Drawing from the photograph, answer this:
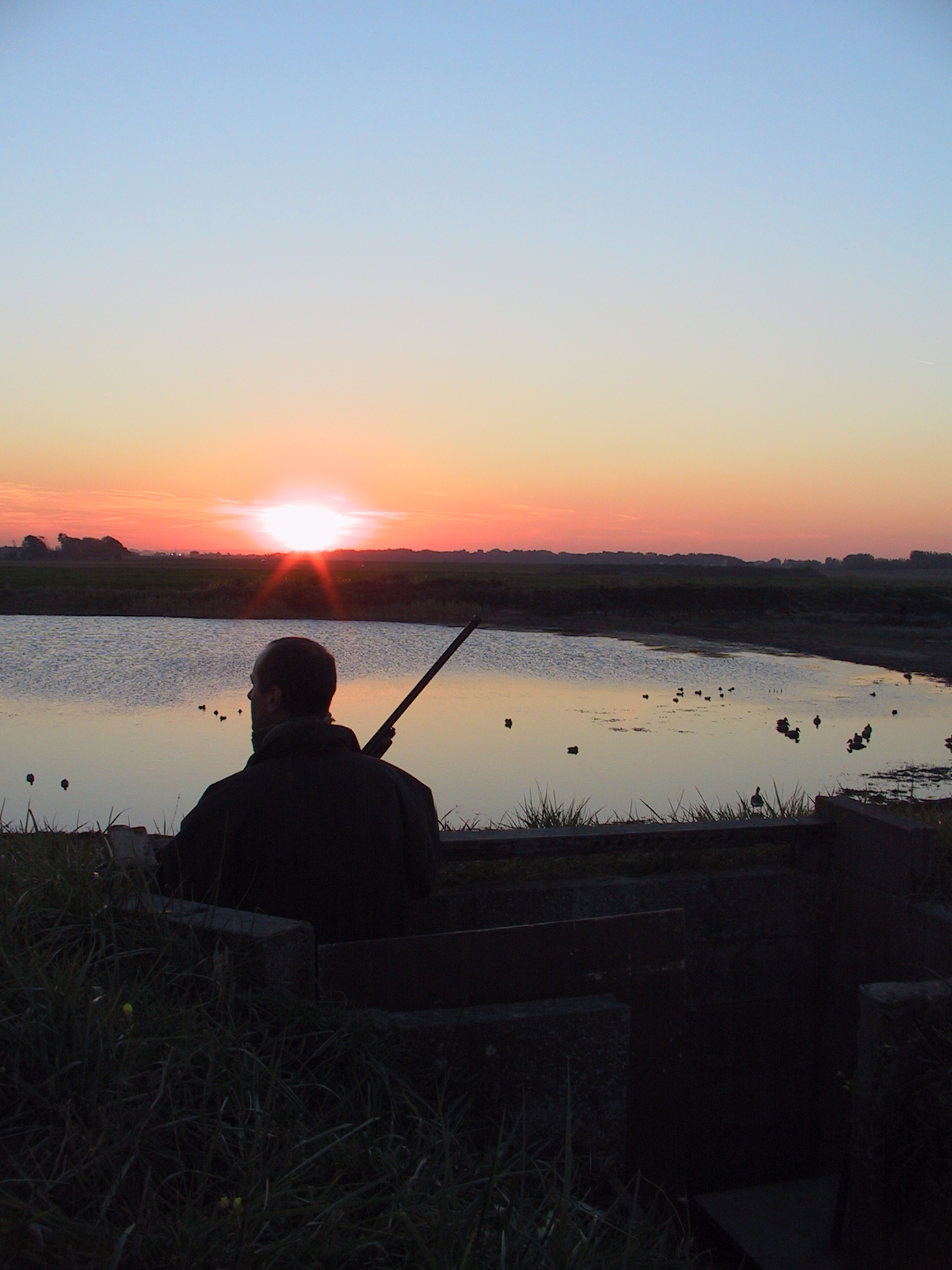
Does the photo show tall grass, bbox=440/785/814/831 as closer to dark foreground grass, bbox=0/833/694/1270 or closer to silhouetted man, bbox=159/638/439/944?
silhouetted man, bbox=159/638/439/944

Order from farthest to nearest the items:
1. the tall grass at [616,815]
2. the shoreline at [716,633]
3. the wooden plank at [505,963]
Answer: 1. the shoreline at [716,633]
2. the tall grass at [616,815]
3. the wooden plank at [505,963]

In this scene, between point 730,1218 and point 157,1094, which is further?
point 730,1218

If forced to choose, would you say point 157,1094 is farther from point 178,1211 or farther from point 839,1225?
point 839,1225

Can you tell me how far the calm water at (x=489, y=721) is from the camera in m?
11.7

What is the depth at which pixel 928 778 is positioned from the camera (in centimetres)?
1347

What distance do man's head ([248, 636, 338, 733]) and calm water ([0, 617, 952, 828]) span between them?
4815 millimetres

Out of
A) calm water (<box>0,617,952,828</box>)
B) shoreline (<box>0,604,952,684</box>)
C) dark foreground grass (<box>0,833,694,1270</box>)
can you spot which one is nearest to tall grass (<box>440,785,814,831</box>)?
calm water (<box>0,617,952,828</box>)

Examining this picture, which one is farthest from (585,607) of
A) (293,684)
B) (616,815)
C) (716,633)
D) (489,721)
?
(293,684)

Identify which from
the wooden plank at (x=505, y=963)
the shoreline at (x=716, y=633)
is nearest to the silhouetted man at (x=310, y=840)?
the wooden plank at (x=505, y=963)

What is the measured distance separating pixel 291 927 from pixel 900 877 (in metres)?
2.76

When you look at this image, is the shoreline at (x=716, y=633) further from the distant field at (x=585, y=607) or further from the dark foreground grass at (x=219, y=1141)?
the dark foreground grass at (x=219, y=1141)

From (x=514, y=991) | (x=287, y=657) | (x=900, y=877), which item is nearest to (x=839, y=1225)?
(x=900, y=877)

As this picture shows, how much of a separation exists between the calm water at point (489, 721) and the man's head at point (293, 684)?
482cm

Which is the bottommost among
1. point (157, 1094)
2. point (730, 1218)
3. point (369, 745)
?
point (730, 1218)
